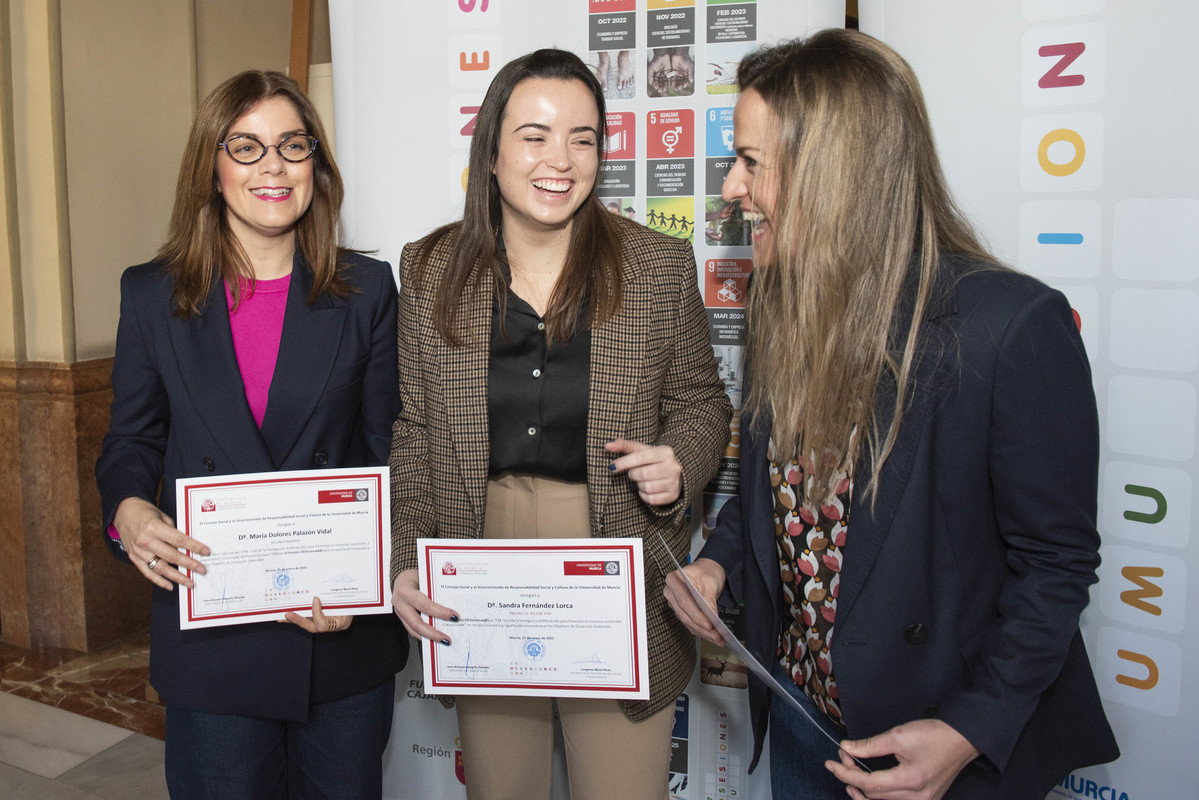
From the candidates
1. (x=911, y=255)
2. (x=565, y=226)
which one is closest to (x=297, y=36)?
A: (x=565, y=226)

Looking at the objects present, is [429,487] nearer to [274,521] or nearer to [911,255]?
[274,521]

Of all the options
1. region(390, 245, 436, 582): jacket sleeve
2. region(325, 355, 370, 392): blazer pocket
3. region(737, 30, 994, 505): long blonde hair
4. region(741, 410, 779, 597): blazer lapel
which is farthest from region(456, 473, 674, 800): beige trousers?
region(737, 30, 994, 505): long blonde hair

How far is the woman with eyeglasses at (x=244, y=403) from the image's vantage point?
192cm

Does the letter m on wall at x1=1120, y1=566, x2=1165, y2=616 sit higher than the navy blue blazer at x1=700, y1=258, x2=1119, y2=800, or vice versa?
the navy blue blazer at x1=700, y1=258, x2=1119, y2=800

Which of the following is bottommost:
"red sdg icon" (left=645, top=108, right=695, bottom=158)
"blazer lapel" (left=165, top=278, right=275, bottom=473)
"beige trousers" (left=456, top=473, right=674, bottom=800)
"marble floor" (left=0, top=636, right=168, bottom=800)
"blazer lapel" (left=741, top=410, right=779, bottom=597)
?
"marble floor" (left=0, top=636, right=168, bottom=800)

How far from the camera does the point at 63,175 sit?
405 centimetres

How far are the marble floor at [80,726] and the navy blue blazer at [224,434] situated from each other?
1.69 m

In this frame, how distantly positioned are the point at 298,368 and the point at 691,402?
2.92ft

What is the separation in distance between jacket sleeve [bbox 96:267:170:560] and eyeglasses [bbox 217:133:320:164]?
0.34 m

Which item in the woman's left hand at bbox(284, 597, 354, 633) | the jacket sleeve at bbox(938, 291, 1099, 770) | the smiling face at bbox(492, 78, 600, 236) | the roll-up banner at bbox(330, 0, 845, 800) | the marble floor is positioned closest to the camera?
the jacket sleeve at bbox(938, 291, 1099, 770)

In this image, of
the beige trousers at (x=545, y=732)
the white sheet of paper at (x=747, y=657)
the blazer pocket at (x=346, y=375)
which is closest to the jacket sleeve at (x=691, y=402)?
the beige trousers at (x=545, y=732)

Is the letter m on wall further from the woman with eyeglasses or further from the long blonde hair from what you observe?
the woman with eyeglasses

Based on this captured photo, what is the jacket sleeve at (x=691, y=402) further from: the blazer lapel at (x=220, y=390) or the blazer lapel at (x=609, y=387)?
the blazer lapel at (x=220, y=390)

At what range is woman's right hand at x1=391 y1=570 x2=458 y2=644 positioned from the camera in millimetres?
1811
